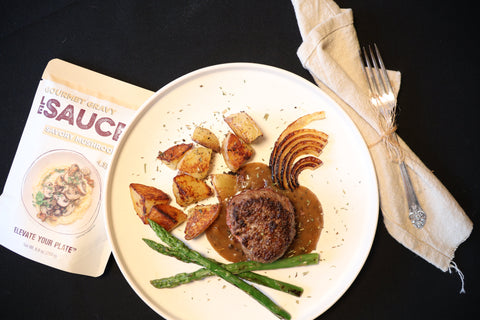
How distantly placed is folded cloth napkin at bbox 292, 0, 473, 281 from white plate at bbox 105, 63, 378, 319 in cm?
19

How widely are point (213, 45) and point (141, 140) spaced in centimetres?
125

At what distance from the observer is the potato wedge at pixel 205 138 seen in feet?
9.53

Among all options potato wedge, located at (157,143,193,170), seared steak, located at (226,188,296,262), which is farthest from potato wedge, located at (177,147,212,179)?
seared steak, located at (226,188,296,262)

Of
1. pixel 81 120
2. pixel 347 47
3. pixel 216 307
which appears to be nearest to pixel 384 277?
pixel 216 307

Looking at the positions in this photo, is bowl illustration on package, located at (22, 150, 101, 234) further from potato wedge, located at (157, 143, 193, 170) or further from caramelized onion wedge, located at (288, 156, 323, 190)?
caramelized onion wedge, located at (288, 156, 323, 190)

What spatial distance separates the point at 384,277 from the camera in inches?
122

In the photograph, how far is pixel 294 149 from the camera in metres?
2.94

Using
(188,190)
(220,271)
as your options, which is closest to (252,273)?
(220,271)

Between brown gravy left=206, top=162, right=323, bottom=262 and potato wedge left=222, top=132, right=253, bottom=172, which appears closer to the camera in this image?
potato wedge left=222, top=132, right=253, bottom=172

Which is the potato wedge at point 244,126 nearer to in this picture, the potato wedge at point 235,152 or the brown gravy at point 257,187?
the potato wedge at point 235,152

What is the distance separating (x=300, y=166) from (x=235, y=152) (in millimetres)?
652

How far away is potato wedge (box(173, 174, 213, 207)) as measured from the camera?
2855 mm

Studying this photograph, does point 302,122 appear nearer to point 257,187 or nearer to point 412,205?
point 257,187

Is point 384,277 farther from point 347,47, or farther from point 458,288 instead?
point 347,47
